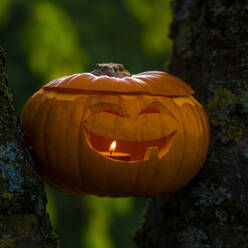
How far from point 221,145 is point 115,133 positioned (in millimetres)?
754

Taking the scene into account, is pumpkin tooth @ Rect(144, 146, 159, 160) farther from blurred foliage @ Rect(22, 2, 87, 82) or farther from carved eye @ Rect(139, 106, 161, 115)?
blurred foliage @ Rect(22, 2, 87, 82)

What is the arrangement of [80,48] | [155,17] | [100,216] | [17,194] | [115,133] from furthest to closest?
[100,216] < [155,17] < [80,48] < [115,133] < [17,194]

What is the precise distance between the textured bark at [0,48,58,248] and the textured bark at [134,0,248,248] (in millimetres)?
963

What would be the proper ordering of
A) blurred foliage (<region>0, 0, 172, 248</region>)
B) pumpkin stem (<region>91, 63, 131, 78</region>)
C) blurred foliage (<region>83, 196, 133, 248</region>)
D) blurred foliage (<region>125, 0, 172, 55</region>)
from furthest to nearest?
blurred foliage (<region>83, 196, 133, 248</region>)
blurred foliage (<region>125, 0, 172, 55</region>)
blurred foliage (<region>0, 0, 172, 248</region>)
pumpkin stem (<region>91, 63, 131, 78</region>)

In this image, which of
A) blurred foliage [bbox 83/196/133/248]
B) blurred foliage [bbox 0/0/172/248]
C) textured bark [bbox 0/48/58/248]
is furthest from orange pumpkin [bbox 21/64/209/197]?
blurred foliage [bbox 83/196/133/248]

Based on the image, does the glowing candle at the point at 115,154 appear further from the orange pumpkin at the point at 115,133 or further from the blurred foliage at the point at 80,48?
the blurred foliage at the point at 80,48

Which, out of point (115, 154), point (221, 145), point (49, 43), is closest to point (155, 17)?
point (49, 43)

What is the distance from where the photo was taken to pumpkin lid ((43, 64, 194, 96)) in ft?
6.09

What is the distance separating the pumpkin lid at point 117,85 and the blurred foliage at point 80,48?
310 centimetres

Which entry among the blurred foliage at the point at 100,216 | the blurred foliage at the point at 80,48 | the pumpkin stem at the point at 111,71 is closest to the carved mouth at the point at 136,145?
the pumpkin stem at the point at 111,71

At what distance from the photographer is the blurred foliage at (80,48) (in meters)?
5.83

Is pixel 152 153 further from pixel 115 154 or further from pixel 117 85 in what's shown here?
pixel 117 85

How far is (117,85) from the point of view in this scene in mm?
1873

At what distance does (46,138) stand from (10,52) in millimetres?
5105
